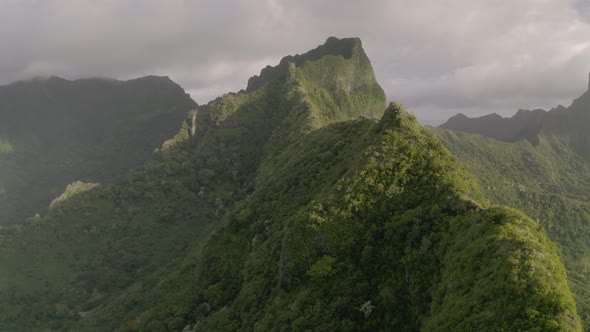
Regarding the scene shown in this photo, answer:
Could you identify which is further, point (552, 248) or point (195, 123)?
point (195, 123)

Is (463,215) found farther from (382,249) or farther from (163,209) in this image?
(163,209)

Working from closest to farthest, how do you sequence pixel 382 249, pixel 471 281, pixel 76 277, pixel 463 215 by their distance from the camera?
pixel 471 281 < pixel 463 215 < pixel 382 249 < pixel 76 277

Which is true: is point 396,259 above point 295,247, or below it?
below

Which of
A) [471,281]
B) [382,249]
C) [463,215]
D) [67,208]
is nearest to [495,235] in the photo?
[471,281]

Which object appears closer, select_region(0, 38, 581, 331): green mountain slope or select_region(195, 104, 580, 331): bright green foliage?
select_region(195, 104, 580, 331): bright green foliage

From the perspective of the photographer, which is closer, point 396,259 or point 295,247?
Result: point 396,259

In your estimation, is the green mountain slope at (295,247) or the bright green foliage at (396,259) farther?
the green mountain slope at (295,247)

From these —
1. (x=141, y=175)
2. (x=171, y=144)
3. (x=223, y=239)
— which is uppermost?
(x=171, y=144)

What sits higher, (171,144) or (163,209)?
(171,144)
